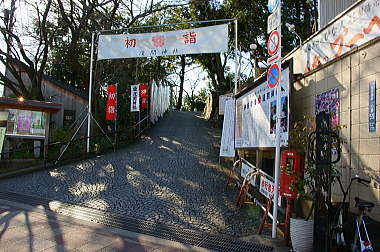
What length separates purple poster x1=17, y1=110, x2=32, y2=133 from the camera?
39.4ft

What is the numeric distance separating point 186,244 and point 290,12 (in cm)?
1771

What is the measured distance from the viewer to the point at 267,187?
571 cm

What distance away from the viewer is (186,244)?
16.5ft

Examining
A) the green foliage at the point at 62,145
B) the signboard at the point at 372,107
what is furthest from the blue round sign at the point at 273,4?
the green foliage at the point at 62,145

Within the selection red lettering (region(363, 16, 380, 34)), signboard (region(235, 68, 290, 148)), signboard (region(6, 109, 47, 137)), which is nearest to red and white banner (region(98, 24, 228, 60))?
signboard (region(235, 68, 290, 148))

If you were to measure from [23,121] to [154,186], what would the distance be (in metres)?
6.81

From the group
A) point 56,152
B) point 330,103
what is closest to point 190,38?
point 330,103

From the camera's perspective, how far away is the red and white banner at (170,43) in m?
10.6

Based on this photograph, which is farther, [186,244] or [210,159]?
[210,159]

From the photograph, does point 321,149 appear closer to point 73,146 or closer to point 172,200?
point 172,200

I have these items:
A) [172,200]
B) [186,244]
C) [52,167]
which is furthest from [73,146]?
[186,244]

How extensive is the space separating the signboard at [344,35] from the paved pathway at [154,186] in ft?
11.8

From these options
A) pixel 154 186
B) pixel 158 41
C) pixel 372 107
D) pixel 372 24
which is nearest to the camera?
pixel 372 107

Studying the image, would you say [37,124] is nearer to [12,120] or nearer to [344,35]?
[12,120]
